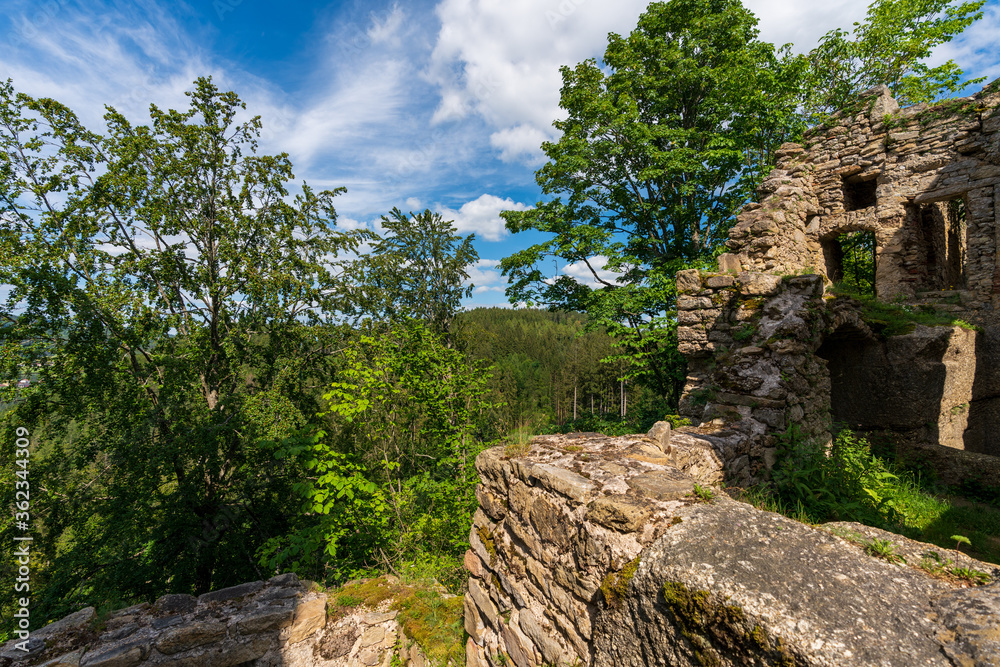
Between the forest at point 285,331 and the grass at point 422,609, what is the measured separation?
517mm

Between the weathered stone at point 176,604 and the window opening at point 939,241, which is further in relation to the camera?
the window opening at point 939,241

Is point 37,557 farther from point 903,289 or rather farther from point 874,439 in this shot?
point 903,289

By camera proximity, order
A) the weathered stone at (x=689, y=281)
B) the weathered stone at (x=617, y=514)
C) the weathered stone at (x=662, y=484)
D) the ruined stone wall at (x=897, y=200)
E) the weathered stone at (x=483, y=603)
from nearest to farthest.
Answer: the weathered stone at (x=617, y=514) → the weathered stone at (x=662, y=484) → the weathered stone at (x=483, y=603) → the weathered stone at (x=689, y=281) → the ruined stone wall at (x=897, y=200)

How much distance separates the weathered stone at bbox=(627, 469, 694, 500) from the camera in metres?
2.40

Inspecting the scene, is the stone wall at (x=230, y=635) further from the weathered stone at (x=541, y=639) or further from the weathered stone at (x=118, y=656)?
the weathered stone at (x=541, y=639)

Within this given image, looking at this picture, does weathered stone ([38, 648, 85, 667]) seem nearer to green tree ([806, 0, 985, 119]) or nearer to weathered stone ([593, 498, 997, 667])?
weathered stone ([593, 498, 997, 667])

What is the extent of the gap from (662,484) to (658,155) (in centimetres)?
863

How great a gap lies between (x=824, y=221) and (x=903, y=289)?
87.2 inches

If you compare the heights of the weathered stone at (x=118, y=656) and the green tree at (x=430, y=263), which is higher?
the green tree at (x=430, y=263)

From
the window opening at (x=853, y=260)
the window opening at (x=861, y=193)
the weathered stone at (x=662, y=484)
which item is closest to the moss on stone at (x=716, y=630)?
the weathered stone at (x=662, y=484)

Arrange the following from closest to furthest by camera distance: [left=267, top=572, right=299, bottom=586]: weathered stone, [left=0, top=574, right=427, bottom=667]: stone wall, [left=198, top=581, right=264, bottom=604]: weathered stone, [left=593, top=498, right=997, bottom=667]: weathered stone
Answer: [left=593, top=498, right=997, bottom=667]: weathered stone → [left=0, top=574, right=427, bottom=667]: stone wall → [left=198, top=581, right=264, bottom=604]: weathered stone → [left=267, top=572, right=299, bottom=586]: weathered stone

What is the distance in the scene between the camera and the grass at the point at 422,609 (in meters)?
3.95

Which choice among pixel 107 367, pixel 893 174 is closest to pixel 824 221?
pixel 893 174

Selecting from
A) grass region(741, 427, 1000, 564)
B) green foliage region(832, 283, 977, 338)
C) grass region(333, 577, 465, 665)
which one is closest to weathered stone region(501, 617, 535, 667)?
grass region(333, 577, 465, 665)
